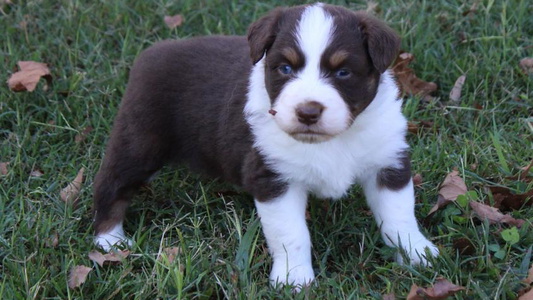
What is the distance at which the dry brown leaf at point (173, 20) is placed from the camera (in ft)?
20.4

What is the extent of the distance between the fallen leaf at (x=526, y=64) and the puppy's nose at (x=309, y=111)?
2.58m

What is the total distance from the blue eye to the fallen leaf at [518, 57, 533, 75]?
2472 mm

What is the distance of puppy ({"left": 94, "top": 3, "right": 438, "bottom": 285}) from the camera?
365cm

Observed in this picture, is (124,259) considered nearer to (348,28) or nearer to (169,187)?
(169,187)

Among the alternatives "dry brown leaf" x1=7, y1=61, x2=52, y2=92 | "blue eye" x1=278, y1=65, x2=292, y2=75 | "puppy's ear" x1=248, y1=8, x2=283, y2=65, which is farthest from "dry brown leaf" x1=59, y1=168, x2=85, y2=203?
"blue eye" x1=278, y1=65, x2=292, y2=75

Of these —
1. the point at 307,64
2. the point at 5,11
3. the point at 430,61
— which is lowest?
the point at 5,11

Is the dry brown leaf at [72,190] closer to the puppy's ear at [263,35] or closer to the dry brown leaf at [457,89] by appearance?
the puppy's ear at [263,35]

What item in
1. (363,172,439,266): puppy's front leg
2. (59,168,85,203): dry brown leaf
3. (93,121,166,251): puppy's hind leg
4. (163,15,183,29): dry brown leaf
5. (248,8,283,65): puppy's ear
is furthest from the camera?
(163,15,183,29): dry brown leaf

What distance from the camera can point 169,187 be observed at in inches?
193

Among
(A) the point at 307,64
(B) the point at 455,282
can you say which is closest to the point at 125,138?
(A) the point at 307,64

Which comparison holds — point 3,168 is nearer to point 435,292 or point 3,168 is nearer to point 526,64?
point 435,292

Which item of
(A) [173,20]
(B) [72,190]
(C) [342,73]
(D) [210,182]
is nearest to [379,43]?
(C) [342,73]

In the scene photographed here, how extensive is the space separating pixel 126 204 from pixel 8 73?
173 centimetres

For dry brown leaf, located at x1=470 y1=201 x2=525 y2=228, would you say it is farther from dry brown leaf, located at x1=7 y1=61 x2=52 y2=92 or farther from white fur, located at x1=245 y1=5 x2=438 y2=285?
dry brown leaf, located at x1=7 y1=61 x2=52 y2=92
